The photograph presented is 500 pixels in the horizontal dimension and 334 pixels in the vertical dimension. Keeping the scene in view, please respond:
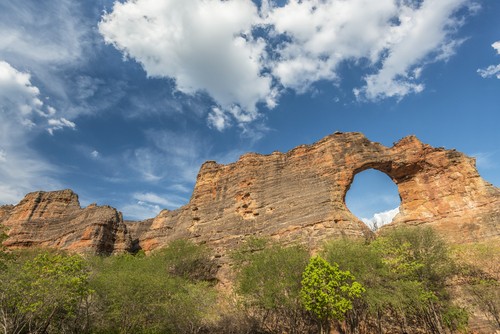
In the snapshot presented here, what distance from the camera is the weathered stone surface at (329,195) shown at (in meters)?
40.6

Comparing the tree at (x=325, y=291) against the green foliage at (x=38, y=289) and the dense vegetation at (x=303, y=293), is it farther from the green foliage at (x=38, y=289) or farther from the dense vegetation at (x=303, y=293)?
the green foliage at (x=38, y=289)

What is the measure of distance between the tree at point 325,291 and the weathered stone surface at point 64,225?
151 feet

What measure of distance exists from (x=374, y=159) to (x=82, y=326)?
40441 mm

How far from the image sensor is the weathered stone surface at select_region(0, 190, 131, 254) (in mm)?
60125

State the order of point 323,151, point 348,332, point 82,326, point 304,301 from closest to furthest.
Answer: point 304,301, point 82,326, point 348,332, point 323,151

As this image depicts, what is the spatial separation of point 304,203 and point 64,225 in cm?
5055

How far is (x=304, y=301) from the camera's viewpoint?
23.7 m

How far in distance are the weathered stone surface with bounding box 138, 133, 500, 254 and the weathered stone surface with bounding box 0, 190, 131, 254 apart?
47.4 feet

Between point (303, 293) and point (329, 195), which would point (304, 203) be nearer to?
point (329, 195)

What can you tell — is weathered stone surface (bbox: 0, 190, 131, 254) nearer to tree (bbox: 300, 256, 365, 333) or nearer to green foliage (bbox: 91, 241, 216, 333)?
green foliage (bbox: 91, 241, 216, 333)

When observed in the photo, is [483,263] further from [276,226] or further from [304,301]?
[276,226]

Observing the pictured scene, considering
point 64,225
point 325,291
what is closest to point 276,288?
point 325,291

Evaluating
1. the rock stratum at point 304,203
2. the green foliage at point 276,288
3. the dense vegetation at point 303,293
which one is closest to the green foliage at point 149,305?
the dense vegetation at point 303,293

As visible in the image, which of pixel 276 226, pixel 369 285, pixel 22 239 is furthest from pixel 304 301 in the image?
pixel 22 239
